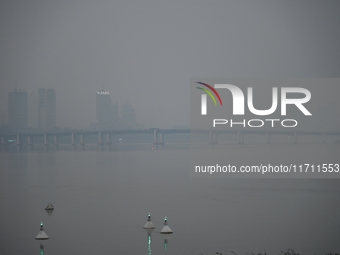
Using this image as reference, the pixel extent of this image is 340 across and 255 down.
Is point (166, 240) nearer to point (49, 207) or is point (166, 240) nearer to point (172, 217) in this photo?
point (172, 217)

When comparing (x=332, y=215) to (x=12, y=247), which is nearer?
(x=12, y=247)

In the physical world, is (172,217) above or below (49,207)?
below

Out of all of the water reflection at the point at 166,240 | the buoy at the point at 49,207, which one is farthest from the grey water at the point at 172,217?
the buoy at the point at 49,207

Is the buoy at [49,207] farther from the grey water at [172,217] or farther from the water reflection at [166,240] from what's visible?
the water reflection at [166,240]

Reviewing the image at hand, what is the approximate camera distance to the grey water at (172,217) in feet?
75.5

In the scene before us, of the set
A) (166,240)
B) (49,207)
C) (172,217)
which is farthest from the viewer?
(49,207)

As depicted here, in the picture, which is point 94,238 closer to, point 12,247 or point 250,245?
point 12,247

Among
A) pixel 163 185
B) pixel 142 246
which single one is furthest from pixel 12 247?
pixel 163 185

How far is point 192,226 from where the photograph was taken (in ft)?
→ 89.0

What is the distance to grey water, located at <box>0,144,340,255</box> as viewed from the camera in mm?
23016

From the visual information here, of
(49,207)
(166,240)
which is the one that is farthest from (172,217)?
(49,207)

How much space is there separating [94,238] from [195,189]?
21.9 m

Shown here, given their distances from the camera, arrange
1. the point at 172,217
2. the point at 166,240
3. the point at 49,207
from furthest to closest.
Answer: the point at 49,207 → the point at 172,217 → the point at 166,240

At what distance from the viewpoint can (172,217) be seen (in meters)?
30.2
